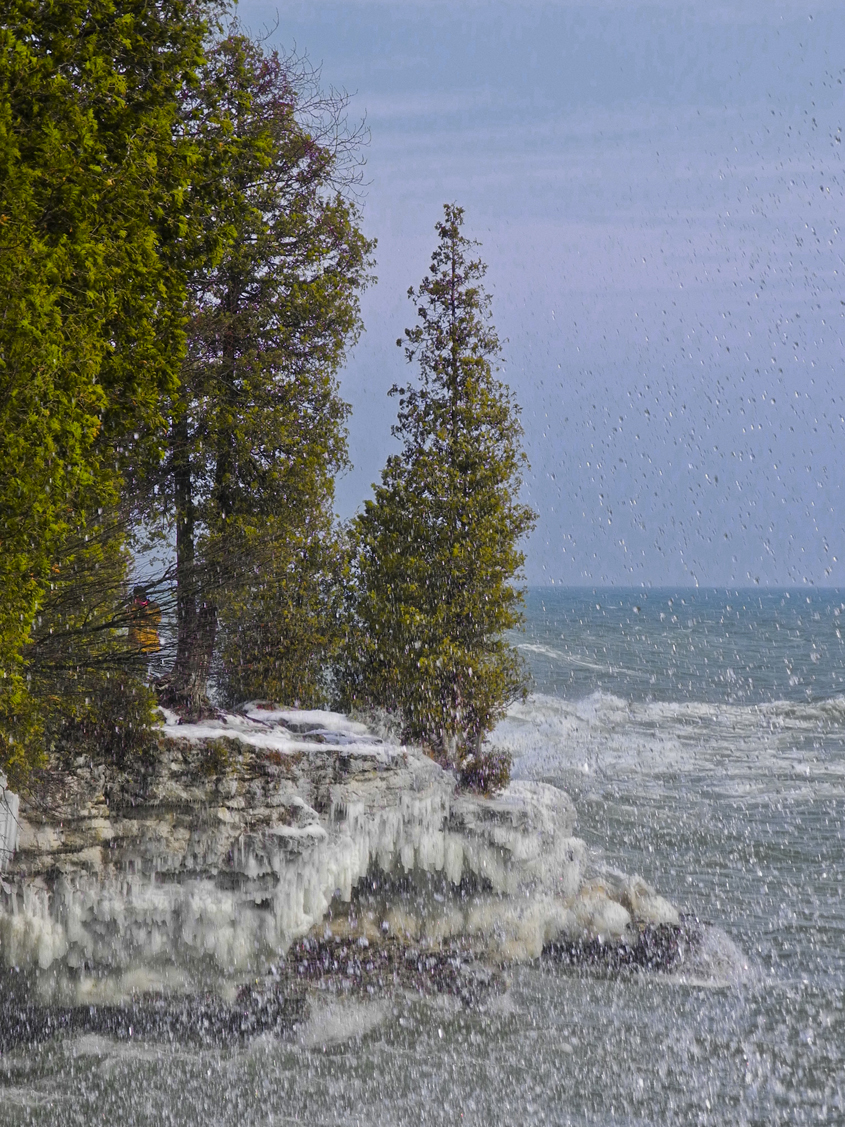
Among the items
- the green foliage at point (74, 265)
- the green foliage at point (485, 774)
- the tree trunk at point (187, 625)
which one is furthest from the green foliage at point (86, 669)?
the green foliage at point (485, 774)

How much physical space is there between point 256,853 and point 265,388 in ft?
22.3

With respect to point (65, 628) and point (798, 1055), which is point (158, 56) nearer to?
point (65, 628)

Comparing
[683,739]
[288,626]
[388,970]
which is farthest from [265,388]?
[683,739]

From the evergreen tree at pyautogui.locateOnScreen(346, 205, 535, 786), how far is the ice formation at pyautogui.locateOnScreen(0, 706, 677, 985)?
1877 millimetres

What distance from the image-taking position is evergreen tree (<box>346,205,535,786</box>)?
16953 mm

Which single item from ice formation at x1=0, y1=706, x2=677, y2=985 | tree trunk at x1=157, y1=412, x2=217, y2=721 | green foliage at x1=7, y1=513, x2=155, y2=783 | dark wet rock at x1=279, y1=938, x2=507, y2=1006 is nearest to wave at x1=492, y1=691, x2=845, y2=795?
ice formation at x1=0, y1=706, x2=677, y2=985

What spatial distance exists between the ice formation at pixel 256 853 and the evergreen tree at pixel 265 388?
5.09 ft

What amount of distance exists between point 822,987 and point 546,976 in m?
3.70

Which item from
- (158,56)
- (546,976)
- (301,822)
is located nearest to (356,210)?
(158,56)

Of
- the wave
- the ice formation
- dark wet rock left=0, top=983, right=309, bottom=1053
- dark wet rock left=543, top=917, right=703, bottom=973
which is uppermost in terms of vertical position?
the ice formation

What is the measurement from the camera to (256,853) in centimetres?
1258

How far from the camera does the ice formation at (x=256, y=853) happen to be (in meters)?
11.6

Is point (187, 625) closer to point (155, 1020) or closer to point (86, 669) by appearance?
point (86, 669)

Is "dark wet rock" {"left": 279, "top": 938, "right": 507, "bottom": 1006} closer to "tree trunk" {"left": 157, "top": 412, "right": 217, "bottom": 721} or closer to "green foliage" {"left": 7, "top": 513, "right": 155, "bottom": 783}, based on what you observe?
"tree trunk" {"left": 157, "top": 412, "right": 217, "bottom": 721}
